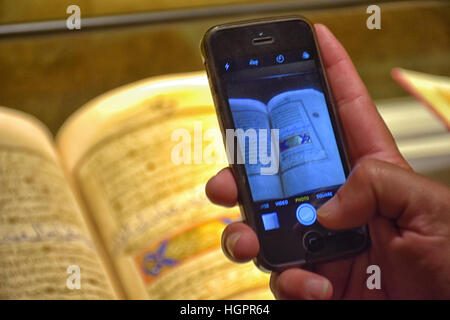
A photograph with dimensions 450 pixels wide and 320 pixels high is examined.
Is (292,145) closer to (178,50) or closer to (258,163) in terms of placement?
(258,163)

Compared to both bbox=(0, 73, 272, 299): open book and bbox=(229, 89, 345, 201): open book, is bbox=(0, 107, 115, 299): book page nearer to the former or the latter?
bbox=(0, 73, 272, 299): open book

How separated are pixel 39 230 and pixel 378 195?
11.2 inches

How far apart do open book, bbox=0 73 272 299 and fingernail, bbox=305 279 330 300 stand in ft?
0.42

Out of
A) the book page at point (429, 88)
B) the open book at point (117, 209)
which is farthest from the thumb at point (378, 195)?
the book page at point (429, 88)

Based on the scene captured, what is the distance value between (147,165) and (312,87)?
0.68 ft

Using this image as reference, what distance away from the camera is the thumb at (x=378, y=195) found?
1.14 feet

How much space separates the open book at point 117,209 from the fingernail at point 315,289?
0.13 metres

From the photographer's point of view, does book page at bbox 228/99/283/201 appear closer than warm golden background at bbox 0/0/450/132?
Yes

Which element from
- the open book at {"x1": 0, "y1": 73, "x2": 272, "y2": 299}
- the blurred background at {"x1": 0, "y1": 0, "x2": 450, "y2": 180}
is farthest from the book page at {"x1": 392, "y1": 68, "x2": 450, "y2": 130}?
the open book at {"x1": 0, "y1": 73, "x2": 272, "y2": 299}

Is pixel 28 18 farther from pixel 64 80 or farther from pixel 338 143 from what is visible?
pixel 338 143

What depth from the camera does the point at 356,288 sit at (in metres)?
0.40

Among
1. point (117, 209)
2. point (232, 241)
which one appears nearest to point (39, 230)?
point (117, 209)

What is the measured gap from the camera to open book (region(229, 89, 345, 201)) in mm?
368

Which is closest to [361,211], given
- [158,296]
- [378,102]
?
[158,296]
